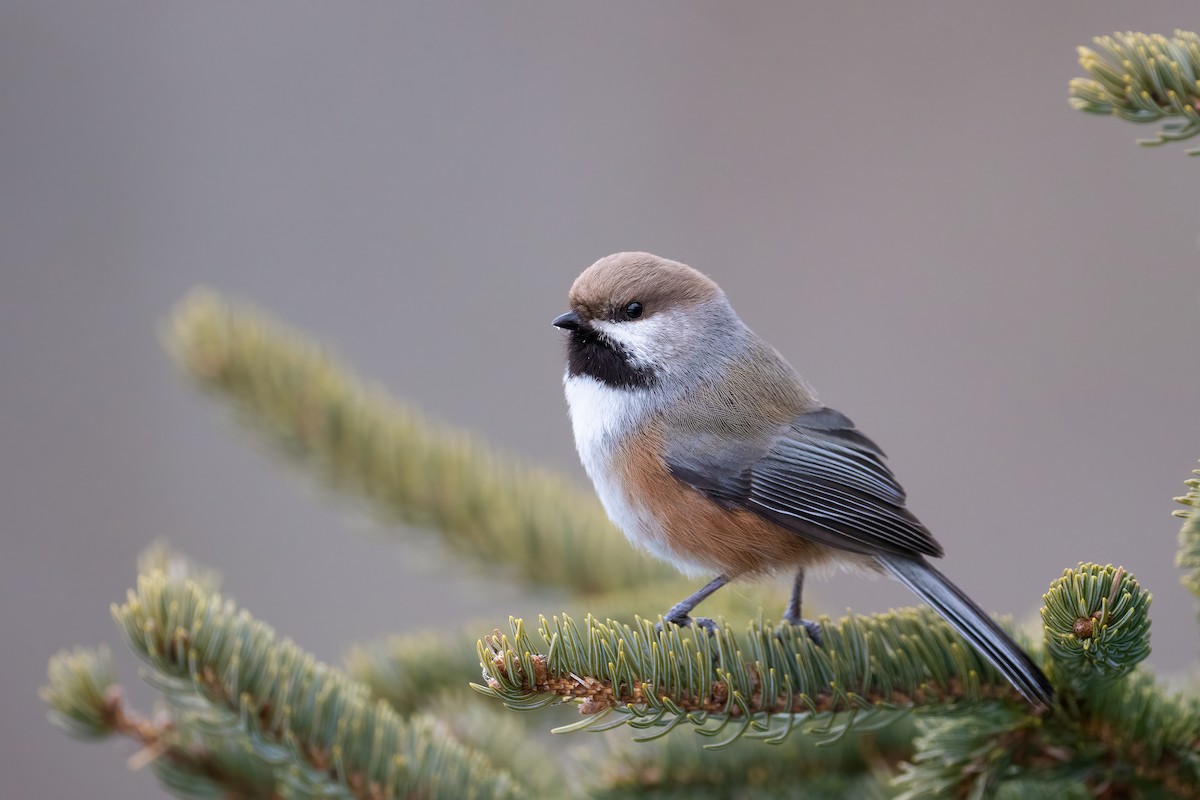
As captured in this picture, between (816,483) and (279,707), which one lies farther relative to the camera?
(816,483)

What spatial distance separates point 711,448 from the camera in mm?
2385

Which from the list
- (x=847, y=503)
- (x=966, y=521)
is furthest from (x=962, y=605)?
(x=966, y=521)

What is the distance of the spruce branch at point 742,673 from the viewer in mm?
1530

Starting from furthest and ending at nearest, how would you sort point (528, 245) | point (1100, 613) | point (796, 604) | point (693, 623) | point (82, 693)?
point (528, 245) → point (796, 604) → point (693, 623) → point (82, 693) → point (1100, 613)

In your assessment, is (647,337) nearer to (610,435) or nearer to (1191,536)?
(610,435)

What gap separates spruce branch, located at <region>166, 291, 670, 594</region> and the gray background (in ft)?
6.72

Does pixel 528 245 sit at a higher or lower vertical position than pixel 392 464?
higher

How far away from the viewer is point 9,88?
5.17m

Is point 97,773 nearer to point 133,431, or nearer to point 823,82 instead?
point 133,431

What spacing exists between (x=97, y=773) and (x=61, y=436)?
156cm

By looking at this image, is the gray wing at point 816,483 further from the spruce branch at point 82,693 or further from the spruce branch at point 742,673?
the spruce branch at point 82,693

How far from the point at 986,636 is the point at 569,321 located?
125 cm

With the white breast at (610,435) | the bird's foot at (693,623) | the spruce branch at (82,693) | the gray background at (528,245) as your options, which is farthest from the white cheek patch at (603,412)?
the gray background at (528,245)

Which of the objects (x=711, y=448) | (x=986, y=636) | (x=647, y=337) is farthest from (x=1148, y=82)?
(x=647, y=337)
